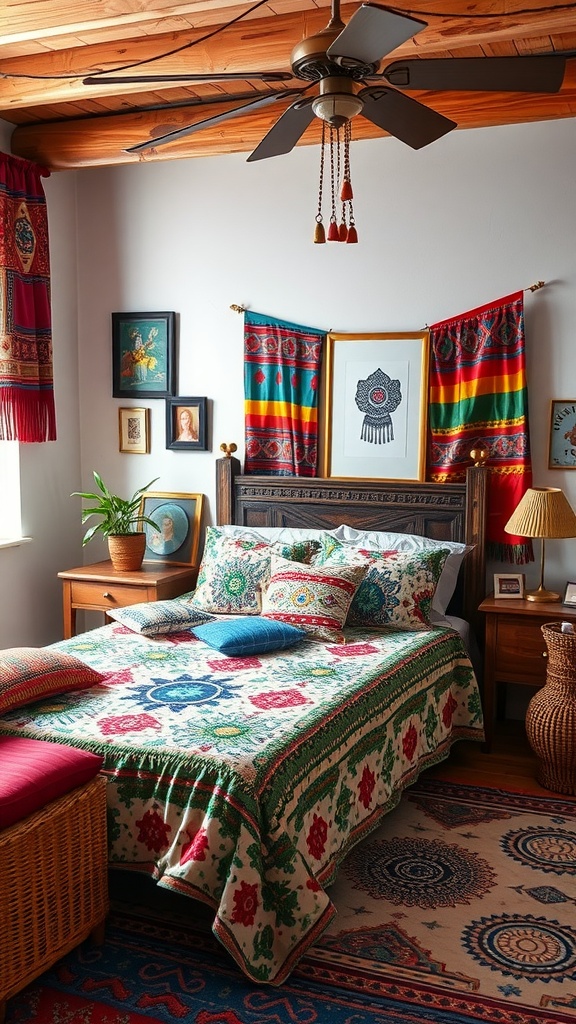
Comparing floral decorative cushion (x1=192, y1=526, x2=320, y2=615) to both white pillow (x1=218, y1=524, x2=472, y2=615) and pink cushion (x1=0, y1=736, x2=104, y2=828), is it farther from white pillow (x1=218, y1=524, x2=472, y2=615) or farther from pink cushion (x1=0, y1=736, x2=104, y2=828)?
pink cushion (x1=0, y1=736, x2=104, y2=828)

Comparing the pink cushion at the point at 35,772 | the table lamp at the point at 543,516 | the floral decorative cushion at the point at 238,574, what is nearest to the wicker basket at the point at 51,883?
the pink cushion at the point at 35,772

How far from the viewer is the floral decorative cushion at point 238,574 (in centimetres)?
407

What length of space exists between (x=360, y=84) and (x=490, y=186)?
2039mm

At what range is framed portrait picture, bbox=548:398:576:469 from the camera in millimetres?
4148

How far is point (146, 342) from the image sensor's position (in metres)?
4.95

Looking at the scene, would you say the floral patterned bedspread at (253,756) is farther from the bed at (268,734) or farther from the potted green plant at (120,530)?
the potted green plant at (120,530)

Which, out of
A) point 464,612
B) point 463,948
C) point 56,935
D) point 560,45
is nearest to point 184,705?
point 56,935

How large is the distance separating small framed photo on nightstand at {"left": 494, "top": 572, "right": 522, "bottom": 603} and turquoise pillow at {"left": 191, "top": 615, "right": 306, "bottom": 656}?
37.6 inches

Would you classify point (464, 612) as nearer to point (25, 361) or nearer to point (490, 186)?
point (490, 186)

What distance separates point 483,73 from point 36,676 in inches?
82.8

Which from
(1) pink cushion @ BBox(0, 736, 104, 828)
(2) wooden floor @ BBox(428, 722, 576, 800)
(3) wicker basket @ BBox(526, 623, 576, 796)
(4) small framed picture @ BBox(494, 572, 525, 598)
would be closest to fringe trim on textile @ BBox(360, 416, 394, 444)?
(4) small framed picture @ BBox(494, 572, 525, 598)

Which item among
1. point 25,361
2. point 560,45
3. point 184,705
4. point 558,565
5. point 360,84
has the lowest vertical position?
point 184,705

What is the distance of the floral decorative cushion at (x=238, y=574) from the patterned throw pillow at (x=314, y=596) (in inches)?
4.4

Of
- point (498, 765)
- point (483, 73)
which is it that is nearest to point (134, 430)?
point (498, 765)
